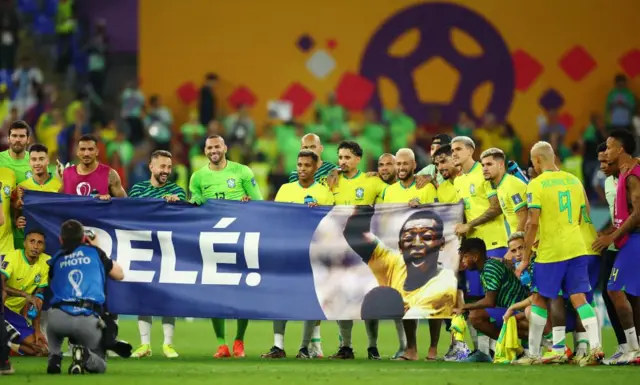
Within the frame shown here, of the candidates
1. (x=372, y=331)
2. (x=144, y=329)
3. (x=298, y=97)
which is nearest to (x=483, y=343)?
(x=372, y=331)

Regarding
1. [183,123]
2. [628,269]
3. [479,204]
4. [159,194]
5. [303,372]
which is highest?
[183,123]

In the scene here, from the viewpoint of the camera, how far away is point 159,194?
14.4 m

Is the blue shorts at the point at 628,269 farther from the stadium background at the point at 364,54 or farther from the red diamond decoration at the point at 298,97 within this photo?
the red diamond decoration at the point at 298,97

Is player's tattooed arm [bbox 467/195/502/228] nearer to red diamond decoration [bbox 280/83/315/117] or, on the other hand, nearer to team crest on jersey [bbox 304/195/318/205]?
team crest on jersey [bbox 304/195/318/205]

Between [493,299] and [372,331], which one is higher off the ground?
[493,299]

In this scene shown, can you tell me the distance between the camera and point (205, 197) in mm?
14305

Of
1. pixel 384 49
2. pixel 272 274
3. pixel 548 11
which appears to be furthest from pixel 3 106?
pixel 272 274

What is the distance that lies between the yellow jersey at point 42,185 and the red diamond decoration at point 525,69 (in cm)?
1644

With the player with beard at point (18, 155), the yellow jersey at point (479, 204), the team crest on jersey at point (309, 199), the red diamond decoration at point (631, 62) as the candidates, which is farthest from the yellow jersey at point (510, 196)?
the red diamond decoration at point (631, 62)

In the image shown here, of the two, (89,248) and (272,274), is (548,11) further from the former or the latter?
(89,248)

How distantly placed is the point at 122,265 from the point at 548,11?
17.5 m

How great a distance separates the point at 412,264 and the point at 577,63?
1635 cm

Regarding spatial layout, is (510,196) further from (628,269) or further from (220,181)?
(220,181)

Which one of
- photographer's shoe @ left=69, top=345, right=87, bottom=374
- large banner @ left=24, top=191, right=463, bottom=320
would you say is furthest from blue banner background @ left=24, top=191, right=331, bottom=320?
photographer's shoe @ left=69, top=345, right=87, bottom=374
